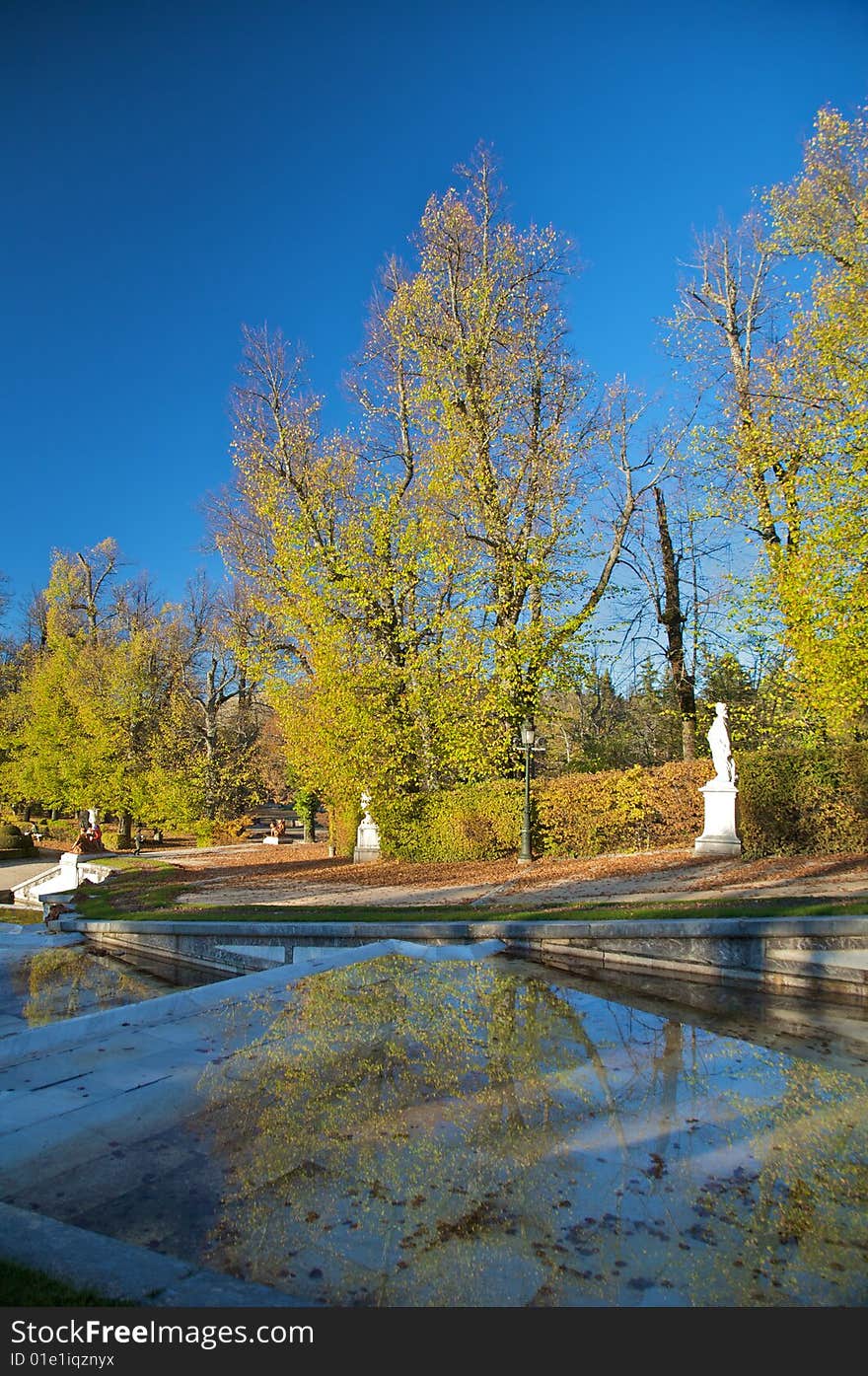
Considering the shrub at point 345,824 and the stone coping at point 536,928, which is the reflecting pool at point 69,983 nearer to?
the stone coping at point 536,928

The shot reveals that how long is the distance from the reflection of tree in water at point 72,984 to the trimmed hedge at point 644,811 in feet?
29.1

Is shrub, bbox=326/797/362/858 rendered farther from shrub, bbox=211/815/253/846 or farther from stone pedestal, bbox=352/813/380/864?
shrub, bbox=211/815/253/846

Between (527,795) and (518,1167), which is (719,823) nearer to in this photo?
(527,795)

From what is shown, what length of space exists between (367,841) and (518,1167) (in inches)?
674

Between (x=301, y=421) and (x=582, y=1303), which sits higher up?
(x=301, y=421)

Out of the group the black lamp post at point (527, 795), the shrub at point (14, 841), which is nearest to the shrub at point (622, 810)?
the black lamp post at point (527, 795)

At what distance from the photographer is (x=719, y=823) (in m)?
15.0

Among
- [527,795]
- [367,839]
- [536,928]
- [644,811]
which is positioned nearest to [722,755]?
[644,811]

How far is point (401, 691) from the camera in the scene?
18.8 meters

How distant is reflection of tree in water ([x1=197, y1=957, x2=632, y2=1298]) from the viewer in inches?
115

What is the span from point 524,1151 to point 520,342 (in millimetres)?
20206

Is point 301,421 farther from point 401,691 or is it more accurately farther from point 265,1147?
point 265,1147

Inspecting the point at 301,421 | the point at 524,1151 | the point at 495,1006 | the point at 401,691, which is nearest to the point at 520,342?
the point at 301,421

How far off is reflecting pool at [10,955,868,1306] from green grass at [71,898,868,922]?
2.48m
